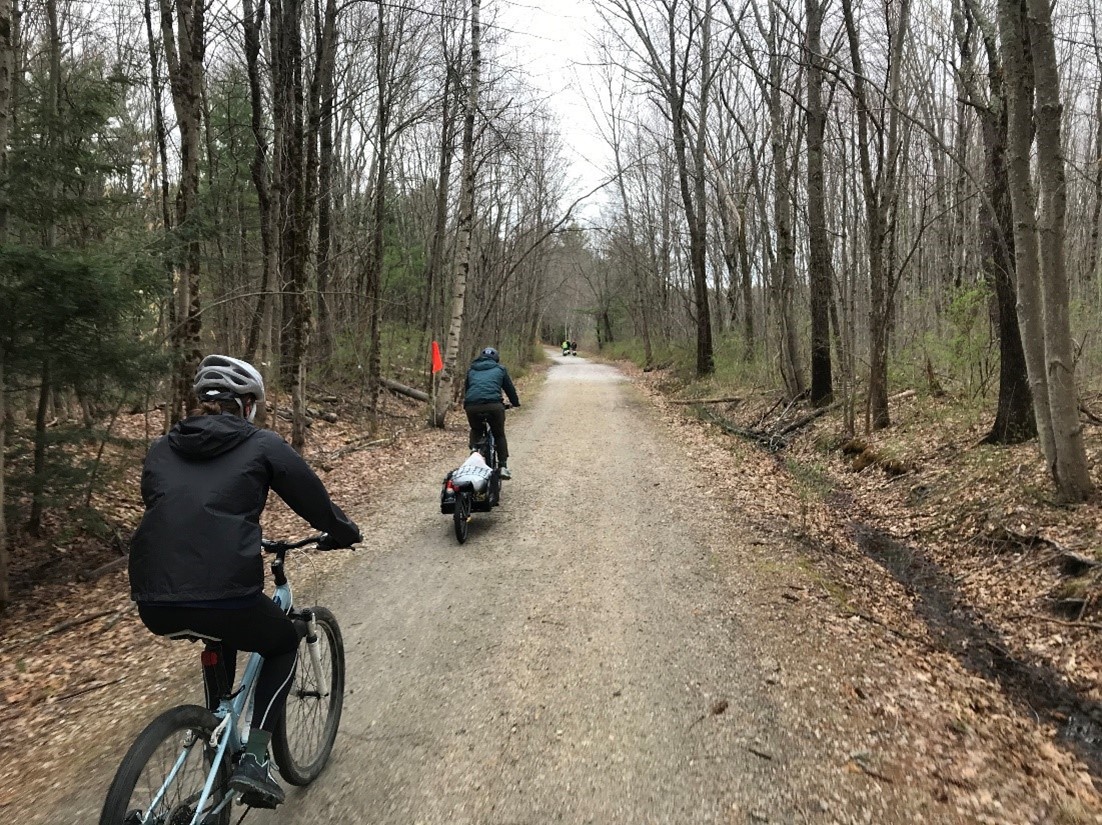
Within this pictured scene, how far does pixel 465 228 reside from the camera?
1408 cm

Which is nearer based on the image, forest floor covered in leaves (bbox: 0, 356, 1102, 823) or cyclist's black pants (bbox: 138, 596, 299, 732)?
cyclist's black pants (bbox: 138, 596, 299, 732)

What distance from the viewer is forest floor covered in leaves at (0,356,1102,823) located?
361 centimetres

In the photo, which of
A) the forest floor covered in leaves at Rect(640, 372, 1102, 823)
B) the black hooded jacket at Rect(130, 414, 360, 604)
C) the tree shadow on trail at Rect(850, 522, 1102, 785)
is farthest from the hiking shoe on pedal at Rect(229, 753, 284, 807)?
the tree shadow on trail at Rect(850, 522, 1102, 785)

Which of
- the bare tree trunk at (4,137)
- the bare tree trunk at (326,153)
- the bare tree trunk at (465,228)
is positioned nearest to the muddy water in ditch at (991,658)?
the bare tree trunk at (4,137)

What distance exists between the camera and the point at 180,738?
2.32 meters

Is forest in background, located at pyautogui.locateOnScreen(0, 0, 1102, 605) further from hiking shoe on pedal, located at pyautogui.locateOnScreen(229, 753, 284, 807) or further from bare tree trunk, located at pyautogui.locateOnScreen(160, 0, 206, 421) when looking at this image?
hiking shoe on pedal, located at pyautogui.locateOnScreen(229, 753, 284, 807)

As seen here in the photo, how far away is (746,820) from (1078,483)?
5.70m

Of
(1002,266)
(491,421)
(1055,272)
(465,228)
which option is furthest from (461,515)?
(465,228)

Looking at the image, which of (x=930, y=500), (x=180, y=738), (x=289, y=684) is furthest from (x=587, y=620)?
(x=930, y=500)

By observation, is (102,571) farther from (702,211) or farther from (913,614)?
(702,211)

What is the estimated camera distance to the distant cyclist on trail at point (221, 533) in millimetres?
2314

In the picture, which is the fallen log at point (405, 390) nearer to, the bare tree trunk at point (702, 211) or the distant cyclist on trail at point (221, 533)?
the bare tree trunk at point (702, 211)

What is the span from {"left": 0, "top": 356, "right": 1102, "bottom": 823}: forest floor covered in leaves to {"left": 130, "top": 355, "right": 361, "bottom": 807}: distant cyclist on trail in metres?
1.52

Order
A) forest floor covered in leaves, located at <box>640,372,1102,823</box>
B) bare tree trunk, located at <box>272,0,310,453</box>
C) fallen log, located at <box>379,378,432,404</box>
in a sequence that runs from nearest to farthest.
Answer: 1. forest floor covered in leaves, located at <box>640,372,1102,823</box>
2. bare tree trunk, located at <box>272,0,310,453</box>
3. fallen log, located at <box>379,378,432,404</box>
